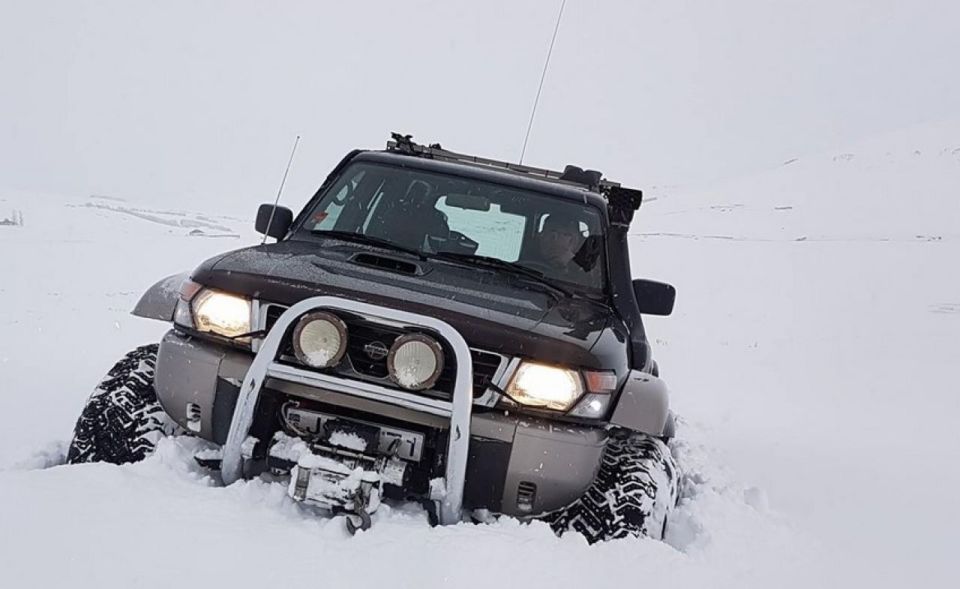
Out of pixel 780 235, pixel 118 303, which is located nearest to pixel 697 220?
pixel 780 235

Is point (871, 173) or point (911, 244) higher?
point (871, 173)

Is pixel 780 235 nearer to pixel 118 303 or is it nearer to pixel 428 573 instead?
pixel 118 303

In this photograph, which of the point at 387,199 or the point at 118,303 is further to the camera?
the point at 118,303

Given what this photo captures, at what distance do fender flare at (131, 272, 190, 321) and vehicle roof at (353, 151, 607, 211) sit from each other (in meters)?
1.47

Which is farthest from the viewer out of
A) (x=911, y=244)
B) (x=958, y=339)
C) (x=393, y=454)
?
(x=911, y=244)

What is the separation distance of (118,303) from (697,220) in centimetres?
3360

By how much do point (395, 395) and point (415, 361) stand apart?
0.41 ft

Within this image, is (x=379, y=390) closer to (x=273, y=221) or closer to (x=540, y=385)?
(x=540, y=385)

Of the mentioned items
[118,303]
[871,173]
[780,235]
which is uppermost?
[871,173]

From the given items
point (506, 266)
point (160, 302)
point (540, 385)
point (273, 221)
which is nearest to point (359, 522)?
point (540, 385)

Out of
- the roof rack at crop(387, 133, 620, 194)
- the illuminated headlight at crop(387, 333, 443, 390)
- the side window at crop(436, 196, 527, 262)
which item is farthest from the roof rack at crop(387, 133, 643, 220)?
the illuminated headlight at crop(387, 333, 443, 390)

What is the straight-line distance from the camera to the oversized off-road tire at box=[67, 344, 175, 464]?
2.76 meters

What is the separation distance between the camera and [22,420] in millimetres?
4316

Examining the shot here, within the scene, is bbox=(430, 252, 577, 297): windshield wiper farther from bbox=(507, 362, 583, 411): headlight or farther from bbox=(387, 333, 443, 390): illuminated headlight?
bbox=(387, 333, 443, 390): illuminated headlight
